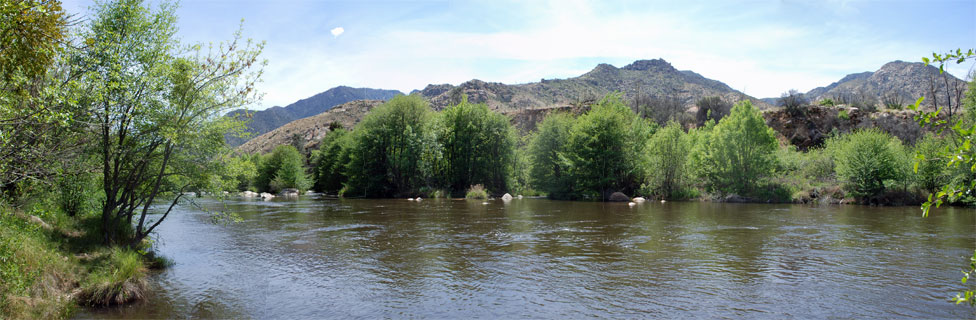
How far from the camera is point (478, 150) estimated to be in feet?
176

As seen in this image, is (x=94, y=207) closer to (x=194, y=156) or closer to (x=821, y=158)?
(x=194, y=156)

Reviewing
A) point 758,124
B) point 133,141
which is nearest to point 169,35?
point 133,141

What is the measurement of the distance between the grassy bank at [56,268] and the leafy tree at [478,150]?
41.6 meters

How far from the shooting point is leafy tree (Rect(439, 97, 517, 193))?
5331 cm

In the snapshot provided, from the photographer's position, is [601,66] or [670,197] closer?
[670,197]

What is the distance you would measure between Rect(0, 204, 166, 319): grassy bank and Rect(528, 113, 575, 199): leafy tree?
40.2m

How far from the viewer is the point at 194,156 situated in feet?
41.4

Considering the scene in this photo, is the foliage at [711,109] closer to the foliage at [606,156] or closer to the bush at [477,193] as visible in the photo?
the foliage at [606,156]

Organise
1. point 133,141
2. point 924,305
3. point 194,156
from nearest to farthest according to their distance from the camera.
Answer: point 924,305, point 133,141, point 194,156

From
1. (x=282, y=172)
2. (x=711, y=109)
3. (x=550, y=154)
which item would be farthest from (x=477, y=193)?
(x=711, y=109)

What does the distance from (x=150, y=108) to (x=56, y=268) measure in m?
3.73

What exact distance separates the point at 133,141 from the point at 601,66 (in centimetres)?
16685

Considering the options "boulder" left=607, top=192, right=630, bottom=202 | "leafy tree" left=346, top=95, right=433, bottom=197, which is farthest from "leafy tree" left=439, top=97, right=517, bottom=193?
"boulder" left=607, top=192, right=630, bottom=202

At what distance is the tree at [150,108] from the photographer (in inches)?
428
